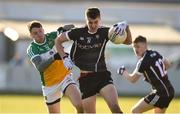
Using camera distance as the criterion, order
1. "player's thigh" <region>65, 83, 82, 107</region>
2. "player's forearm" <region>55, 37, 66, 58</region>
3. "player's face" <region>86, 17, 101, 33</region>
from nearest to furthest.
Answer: "player's face" <region>86, 17, 101, 33</region>
"player's forearm" <region>55, 37, 66, 58</region>
"player's thigh" <region>65, 83, 82, 107</region>

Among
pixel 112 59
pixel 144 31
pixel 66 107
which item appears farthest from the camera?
pixel 144 31

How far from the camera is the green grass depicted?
81.2ft

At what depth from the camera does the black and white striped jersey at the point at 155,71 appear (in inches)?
619

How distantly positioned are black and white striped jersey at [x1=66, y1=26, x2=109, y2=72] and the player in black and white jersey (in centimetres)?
61

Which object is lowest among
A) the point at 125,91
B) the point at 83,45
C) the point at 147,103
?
the point at 125,91

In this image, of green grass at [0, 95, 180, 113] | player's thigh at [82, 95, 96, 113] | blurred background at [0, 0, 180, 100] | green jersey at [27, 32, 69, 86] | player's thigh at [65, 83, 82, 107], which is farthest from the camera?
blurred background at [0, 0, 180, 100]

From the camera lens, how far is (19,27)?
4378 cm

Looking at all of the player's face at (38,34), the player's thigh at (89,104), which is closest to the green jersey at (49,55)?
the player's face at (38,34)

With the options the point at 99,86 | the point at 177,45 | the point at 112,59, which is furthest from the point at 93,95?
the point at 177,45

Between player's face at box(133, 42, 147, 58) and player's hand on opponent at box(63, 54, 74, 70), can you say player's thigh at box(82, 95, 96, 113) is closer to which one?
player's hand on opponent at box(63, 54, 74, 70)

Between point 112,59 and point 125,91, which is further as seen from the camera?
point 112,59

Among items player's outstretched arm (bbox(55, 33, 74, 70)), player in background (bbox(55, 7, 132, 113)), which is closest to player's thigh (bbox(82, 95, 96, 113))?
player in background (bbox(55, 7, 132, 113))

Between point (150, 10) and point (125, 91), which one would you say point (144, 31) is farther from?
point (125, 91)

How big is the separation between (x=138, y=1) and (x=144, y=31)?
6390 mm
